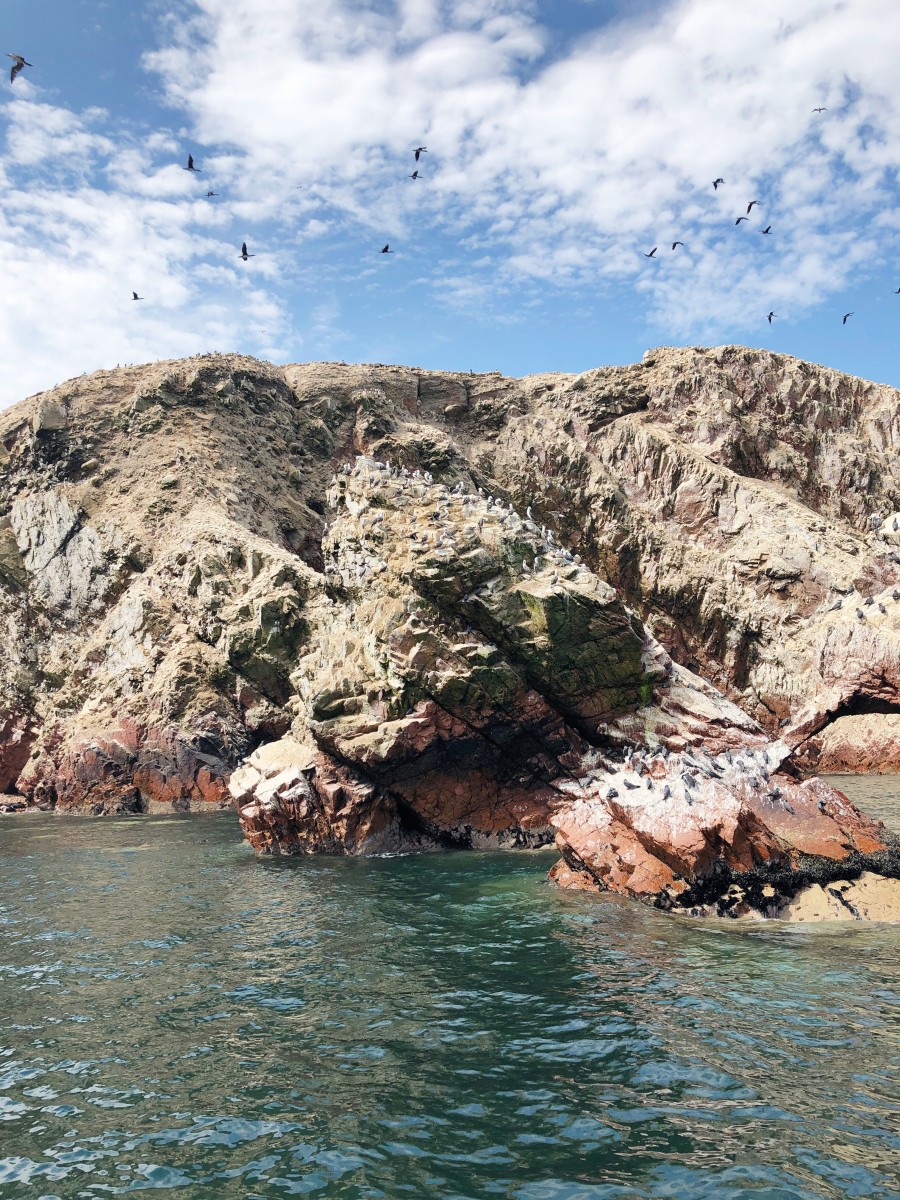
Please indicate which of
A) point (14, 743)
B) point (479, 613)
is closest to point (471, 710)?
point (479, 613)

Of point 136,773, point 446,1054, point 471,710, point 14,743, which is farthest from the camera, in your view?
point 14,743

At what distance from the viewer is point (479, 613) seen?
102 feet

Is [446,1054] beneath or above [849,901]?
beneath

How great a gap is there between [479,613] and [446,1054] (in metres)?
20.6

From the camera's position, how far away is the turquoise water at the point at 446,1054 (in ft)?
27.6

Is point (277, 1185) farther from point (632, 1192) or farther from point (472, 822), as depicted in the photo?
point (472, 822)

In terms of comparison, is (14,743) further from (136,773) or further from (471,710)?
(471,710)

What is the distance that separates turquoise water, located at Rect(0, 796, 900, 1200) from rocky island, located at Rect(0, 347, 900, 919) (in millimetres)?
5038

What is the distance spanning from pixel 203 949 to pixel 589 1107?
1001cm

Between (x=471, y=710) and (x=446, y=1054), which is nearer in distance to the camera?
(x=446, y=1054)

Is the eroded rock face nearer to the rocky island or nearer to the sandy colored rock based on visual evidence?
the rocky island

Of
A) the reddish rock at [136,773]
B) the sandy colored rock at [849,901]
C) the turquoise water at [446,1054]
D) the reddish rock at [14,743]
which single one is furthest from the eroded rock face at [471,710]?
the reddish rock at [14,743]

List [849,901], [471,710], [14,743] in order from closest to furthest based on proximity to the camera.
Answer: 1. [849,901]
2. [471,710]
3. [14,743]

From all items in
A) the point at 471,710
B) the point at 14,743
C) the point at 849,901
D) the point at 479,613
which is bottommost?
the point at 849,901
